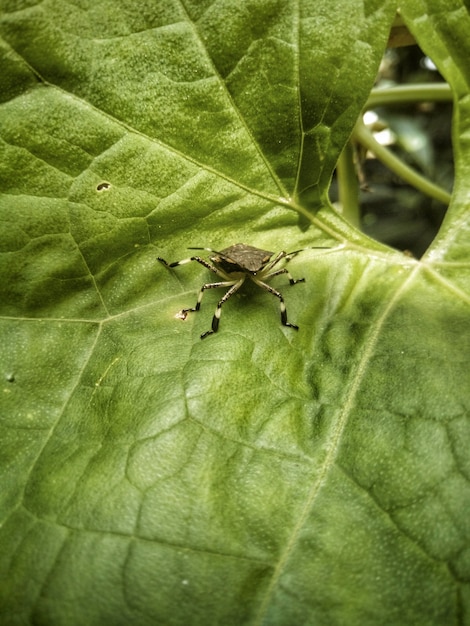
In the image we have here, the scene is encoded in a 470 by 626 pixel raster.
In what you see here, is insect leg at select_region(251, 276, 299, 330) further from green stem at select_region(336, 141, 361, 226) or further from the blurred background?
the blurred background

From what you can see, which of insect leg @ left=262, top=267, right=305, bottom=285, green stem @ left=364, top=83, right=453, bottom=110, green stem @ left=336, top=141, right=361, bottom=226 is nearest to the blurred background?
green stem @ left=364, top=83, right=453, bottom=110

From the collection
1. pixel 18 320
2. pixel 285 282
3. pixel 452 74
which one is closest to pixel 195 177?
pixel 285 282

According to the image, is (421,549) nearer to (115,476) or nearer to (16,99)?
(115,476)

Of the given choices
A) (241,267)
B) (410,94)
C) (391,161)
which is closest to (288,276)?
(241,267)

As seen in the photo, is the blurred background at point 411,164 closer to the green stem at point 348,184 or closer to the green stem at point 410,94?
the green stem at point 410,94

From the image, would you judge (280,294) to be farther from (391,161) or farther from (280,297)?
(391,161)

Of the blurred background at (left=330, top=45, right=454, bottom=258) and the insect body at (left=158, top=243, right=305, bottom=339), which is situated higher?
the insect body at (left=158, top=243, right=305, bottom=339)
